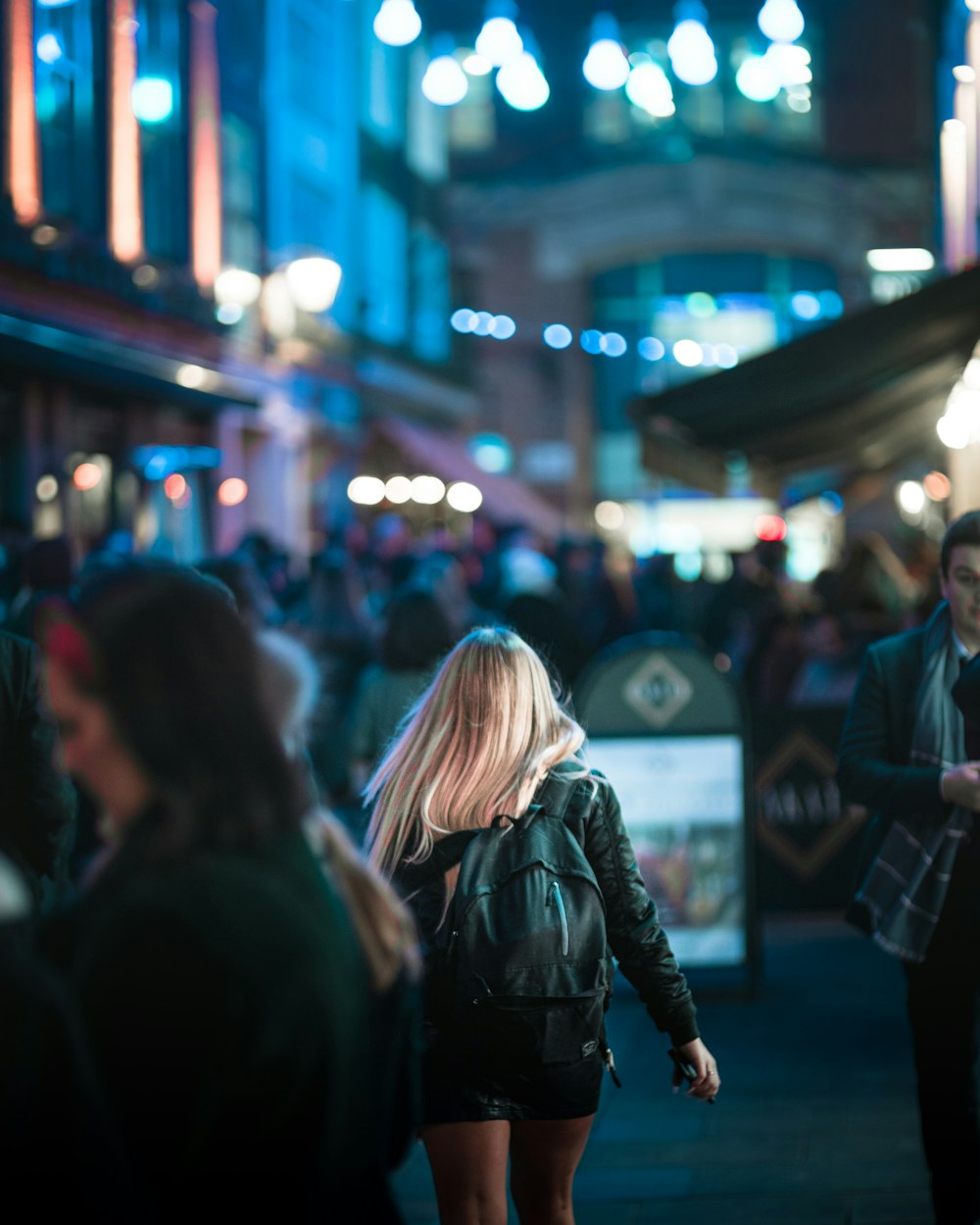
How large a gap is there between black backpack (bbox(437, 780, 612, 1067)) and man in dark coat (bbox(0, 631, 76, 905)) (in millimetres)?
1379

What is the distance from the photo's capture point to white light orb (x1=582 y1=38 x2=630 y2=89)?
14.8 m

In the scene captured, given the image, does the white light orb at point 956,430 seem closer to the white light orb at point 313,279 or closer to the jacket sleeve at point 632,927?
the jacket sleeve at point 632,927

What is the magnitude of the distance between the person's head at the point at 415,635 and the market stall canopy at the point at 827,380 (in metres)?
3.43

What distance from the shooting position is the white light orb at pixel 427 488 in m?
27.6

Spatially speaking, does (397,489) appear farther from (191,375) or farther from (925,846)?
(925,846)

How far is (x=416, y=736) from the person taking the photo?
3.71m

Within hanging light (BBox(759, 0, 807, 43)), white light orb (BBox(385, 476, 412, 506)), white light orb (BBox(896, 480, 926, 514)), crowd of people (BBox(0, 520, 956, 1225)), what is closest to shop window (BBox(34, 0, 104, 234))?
hanging light (BBox(759, 0, 807, 43))

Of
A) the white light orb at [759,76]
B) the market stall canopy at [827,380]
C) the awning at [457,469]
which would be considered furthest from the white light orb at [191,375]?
the awning at [457,469]

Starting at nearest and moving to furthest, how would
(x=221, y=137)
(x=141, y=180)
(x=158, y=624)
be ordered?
(x=158, y=624), (x=141, y=180), (x=221, y=137)

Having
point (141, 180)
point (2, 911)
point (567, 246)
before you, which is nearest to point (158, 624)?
point (2, 911)

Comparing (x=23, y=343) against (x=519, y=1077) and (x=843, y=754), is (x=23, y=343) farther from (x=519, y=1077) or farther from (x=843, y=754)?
(x=519, y=1077)

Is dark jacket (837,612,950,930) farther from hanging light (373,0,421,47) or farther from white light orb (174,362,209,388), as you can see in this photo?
white light orb (174,362,209,388)

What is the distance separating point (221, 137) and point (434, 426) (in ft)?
38.2

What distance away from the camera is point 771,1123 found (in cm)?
585
